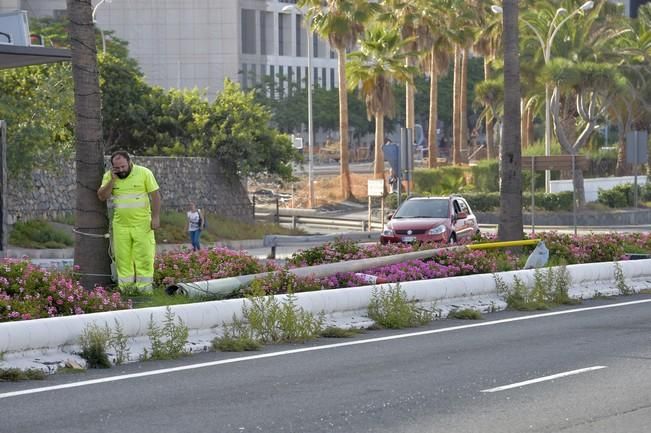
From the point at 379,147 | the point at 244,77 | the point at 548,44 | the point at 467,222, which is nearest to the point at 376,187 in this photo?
the point at 467,222

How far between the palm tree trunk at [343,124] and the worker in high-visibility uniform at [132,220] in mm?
49639

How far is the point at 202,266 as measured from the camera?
1756cm

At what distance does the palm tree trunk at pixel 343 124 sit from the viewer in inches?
2579

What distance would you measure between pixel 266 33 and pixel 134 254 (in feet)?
372

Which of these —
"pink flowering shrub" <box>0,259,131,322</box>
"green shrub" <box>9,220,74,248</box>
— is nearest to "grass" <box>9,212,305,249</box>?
"green shrub" <box>9,220,74,248</box>

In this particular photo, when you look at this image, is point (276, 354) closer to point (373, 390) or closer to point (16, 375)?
point (373, 390)

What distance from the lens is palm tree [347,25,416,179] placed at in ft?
224

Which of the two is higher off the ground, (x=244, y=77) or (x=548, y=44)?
(x=244, y=77)

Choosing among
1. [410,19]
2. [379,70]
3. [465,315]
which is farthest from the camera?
[410,19]

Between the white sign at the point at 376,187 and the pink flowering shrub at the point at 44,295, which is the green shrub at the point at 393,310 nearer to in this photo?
the pink flowering shrub at the point at 44,295

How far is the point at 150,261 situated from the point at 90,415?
581 centimetres

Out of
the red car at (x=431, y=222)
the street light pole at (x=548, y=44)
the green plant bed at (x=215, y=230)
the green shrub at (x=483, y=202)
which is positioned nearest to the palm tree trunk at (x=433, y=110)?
the street light pole at (x=548, y=44)

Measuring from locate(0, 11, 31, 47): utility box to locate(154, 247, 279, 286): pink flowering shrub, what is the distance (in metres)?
10.9

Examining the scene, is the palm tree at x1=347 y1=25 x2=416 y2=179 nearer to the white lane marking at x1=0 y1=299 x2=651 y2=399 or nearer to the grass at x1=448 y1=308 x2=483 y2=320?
the white lane marking at x1=0 y1=299 x2=651 y2=399
